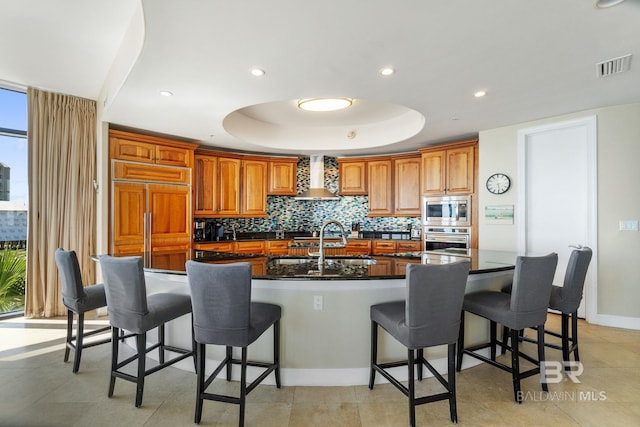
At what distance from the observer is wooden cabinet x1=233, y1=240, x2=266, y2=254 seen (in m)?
5.42

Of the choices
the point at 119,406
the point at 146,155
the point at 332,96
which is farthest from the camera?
the point at 146,155

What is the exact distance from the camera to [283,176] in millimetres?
6160

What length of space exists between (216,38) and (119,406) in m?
2.59

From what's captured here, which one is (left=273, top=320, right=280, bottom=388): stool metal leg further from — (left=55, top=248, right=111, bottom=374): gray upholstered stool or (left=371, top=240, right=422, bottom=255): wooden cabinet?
(left=371, top=240, right=422, bottom=255): wooden cabinet

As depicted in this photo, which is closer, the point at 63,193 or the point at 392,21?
the point at 392,21

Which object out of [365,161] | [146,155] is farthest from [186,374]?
[365,161]

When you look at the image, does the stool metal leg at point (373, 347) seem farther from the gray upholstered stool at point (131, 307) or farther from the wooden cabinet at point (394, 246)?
the wooden cabinet at point (394, 246)

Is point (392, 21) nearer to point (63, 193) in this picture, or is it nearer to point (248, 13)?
point (248, 13)

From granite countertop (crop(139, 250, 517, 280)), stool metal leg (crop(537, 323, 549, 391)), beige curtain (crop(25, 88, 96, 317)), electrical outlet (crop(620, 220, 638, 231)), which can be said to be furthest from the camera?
beige curtain (crop(25, 88, 96, 317))

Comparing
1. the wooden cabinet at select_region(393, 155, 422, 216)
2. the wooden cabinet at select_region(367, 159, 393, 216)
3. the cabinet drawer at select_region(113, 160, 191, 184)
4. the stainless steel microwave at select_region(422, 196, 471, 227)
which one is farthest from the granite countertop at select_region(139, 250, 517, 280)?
the wooden cabinet at select_region(367, 159, 393, 216)

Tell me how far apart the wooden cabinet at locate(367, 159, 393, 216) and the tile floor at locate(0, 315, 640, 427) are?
3.55 meters

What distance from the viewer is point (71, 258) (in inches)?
99.2

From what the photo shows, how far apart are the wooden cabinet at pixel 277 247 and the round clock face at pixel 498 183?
135 inches

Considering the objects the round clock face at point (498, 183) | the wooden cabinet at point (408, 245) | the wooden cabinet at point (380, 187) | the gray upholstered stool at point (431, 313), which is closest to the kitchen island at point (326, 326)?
the gray upholstered stool at point (431, 313)
